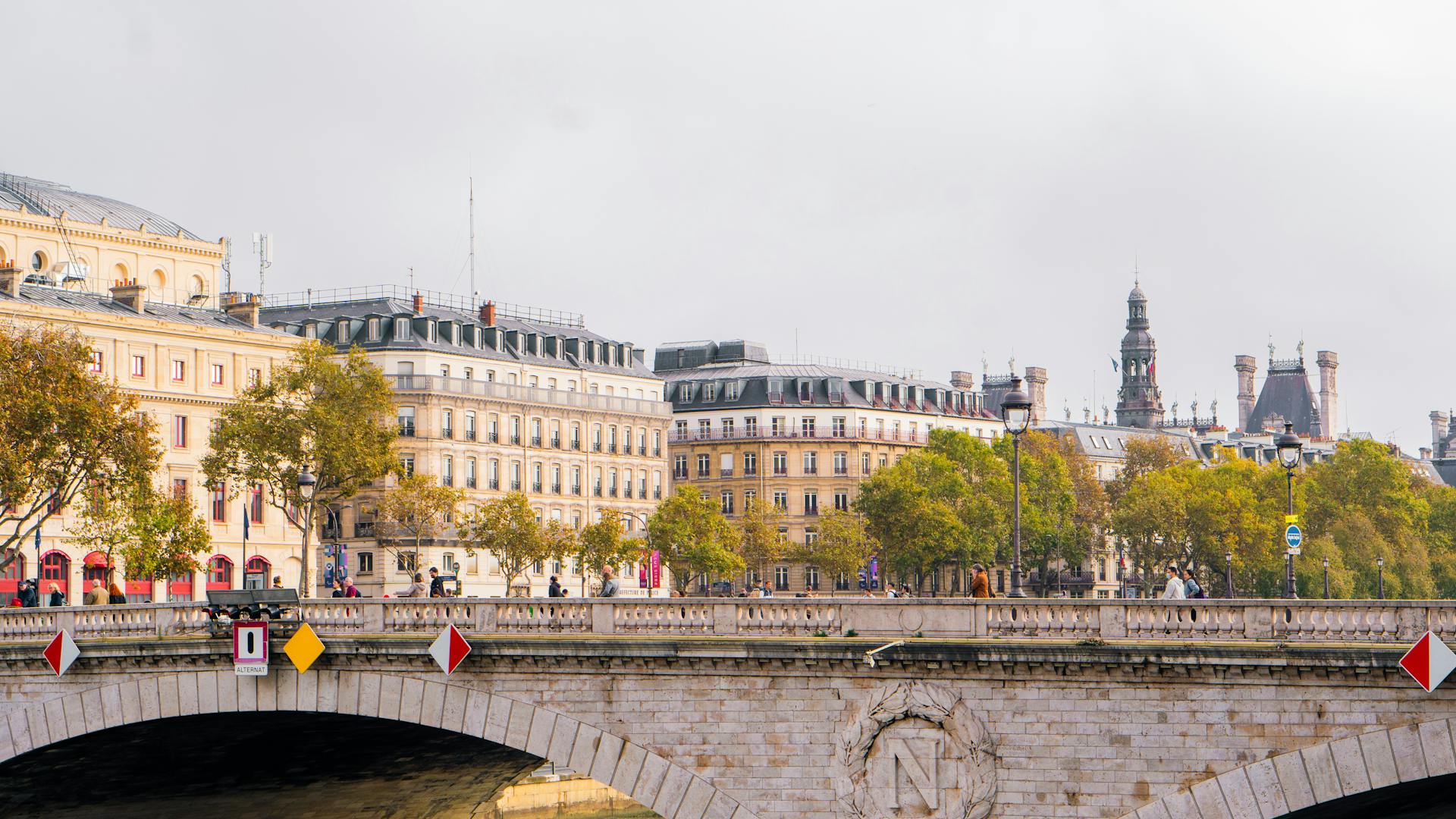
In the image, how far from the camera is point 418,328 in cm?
11806

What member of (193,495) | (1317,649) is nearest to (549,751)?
(1317,649)

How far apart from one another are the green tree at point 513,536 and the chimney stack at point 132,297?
1751 centimetres

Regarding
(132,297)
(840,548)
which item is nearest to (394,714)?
(132,297)

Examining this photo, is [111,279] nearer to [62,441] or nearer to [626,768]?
[62,441]

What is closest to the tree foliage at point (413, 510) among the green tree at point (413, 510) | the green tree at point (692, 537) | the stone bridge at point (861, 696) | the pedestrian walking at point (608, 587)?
the green tree at point (413, 510)

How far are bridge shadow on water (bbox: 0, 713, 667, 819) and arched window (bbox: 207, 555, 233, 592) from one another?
44679mm

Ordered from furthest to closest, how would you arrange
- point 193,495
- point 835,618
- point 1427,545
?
point 1427,545 → point 193,495 → point 835,618

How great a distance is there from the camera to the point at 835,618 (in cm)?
3688

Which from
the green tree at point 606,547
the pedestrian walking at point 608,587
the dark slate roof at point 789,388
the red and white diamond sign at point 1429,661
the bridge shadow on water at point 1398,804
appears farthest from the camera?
the dark slate roof at point 789,388

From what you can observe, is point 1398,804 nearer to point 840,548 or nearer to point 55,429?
point 55,429

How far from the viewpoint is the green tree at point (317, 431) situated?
73.9m

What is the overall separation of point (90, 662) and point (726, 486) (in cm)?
10483

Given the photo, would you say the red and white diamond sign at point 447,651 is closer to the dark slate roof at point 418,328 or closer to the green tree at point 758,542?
the dark slate roof at point 418,328

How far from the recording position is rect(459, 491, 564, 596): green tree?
338 feet
